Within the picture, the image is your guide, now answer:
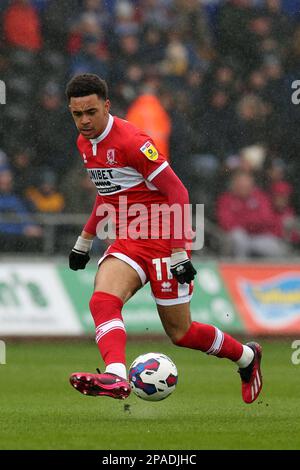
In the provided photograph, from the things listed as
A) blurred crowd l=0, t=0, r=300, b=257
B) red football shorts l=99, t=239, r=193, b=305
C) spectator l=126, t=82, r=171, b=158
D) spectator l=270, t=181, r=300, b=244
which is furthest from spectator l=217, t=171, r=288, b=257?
red football shorts l=99, t=239, r=193, b=305

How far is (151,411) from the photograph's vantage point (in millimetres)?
7457

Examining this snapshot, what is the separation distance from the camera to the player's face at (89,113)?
6.86 meters

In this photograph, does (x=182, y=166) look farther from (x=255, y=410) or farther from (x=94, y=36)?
(x=255, y=410)

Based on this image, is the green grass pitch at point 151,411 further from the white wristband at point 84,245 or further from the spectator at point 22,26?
the spectator at point 22,26

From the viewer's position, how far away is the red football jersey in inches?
274

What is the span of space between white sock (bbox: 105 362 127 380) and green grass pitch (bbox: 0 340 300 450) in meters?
0.29

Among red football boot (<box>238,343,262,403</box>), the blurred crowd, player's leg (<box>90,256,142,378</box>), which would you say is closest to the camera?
player's leg (<box>90,256,142,378</box>)

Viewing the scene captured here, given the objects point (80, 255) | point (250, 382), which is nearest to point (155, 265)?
point (80, 255)

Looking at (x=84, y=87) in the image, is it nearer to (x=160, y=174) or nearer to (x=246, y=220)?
(x=160, y=174)

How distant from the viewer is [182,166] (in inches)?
512

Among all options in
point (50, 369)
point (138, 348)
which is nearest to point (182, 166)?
point (138, 348)

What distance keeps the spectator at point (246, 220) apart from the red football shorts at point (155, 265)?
597 centimetres

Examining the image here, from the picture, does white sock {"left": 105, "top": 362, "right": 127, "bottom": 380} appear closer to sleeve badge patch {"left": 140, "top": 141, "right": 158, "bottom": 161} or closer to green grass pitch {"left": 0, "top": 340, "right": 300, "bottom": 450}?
green grass pitch {"left": 0, "top": 340, "right": 300, "bottom": 450}

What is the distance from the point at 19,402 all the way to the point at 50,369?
7.42 ft
